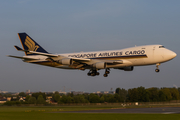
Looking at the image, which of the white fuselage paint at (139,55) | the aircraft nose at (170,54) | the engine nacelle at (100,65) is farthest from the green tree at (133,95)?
the aircraft nose at (170,54)

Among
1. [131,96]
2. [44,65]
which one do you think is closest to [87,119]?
[44,65]

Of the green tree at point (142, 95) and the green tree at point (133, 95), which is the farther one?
the green tree at point (142, 95)

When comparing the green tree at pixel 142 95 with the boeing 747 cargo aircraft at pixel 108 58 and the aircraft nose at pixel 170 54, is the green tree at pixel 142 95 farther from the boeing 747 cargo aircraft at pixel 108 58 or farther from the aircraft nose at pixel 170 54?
the aircraft nose at pixel 170 54

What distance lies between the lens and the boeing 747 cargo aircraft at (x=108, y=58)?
158ft

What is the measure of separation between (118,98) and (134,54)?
251 feet

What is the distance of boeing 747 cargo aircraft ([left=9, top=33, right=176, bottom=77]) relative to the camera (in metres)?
48.1

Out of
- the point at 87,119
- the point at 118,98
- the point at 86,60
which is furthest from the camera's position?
the point at 118,98

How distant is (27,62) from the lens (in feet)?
194

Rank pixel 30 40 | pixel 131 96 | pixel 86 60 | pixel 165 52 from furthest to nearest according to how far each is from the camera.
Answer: pixel 131 96, pixel 30 40, pixel 86 60, pixel 165 52

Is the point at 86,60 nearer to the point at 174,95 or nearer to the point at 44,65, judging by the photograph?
the point at 44,65

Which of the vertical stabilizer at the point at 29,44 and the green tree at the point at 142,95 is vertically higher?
the vertical stabilizer at the point at 29,44

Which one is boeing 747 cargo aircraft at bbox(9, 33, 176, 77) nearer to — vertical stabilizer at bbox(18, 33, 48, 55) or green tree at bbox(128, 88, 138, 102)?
vertical stabilizer at bbox(18, 33, 48, 55)

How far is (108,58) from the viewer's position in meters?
51.4

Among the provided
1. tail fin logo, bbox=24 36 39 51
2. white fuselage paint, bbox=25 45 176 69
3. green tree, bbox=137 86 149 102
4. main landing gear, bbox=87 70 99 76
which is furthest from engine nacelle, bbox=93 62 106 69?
green tree, bbox=137 86 149 102
